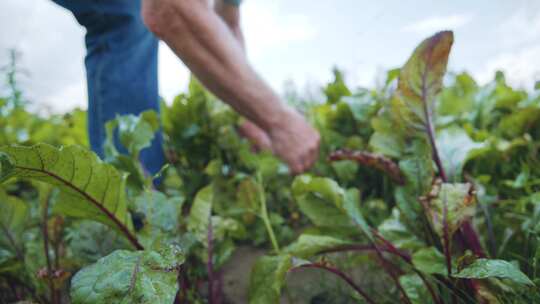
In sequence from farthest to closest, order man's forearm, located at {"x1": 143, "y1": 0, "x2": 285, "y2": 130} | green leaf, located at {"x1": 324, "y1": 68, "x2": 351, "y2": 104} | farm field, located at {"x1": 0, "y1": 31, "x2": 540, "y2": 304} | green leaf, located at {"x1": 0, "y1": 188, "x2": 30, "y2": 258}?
green leaf, located at {"x1": 324, "y1": 68, "x2": 351, "y2": 104}, man's forearm, located at {"x1": 143, "y1": 0, "x2": 285, "y2": 130}, green leaf, located at {"x1": 0, "y1": 188, "x2": 30, "y2": 258}, farm field, located at {"x1": 0, "y1": 31, "x2": 540, "y2": 304}

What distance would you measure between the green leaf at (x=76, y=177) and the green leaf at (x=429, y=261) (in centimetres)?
67

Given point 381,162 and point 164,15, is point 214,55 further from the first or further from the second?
point 381,162

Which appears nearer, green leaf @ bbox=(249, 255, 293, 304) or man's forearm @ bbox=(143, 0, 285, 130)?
green leaf @ bbox=(249, 255, 293, 304)

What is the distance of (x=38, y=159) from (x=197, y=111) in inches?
48.1

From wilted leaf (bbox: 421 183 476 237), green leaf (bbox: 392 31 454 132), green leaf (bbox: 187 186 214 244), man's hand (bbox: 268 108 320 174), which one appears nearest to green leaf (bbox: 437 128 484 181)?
green leaf (bbox: 392 31 454 132)

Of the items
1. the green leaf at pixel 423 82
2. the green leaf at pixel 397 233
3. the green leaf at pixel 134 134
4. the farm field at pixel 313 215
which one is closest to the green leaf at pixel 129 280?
the farm field at pixel 313 215

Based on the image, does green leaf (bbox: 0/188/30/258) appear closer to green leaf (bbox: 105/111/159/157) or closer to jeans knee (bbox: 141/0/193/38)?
green leaf (bbox: 105/111/159/157)

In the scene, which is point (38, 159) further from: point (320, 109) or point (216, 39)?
point (320, 109)

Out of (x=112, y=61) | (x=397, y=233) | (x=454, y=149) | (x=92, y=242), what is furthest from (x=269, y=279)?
(x=112, y=61)

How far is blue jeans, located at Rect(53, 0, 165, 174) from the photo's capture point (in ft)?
5.08

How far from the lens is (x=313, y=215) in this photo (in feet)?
3.56

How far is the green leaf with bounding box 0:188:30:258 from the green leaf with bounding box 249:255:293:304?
0.74m

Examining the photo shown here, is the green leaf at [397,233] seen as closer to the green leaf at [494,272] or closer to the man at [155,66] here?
the green leaf at [494,272]

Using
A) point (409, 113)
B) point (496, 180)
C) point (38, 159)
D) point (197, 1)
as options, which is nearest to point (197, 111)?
point (197, 1)
